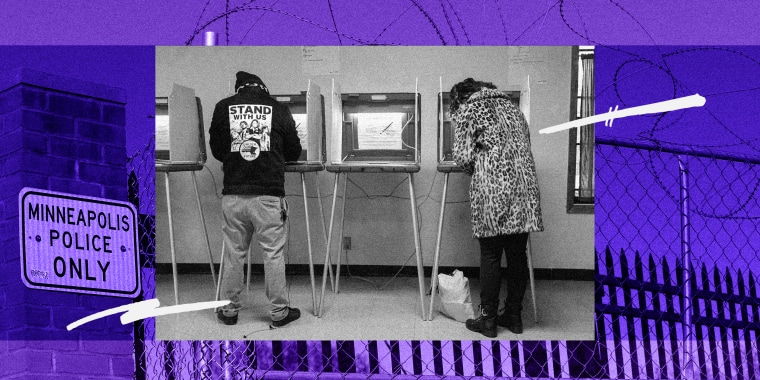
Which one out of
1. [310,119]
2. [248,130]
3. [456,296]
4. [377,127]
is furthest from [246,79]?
[456,296]

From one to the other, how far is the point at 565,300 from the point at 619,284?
9.5 inches

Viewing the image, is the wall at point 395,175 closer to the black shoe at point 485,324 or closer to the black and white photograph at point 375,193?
the black and white photograph at point 375,193

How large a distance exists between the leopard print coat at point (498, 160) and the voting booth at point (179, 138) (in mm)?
1128

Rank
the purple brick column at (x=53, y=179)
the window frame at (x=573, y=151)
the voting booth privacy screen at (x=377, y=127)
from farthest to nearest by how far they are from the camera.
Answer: the voting booth privacy screen at (x=377, y=127) < the window frame at (x=573, y=151) < the purple brick column at (x=53, y=179)

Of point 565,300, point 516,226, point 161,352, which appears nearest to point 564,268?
point 565,300

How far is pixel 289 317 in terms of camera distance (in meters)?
2.75

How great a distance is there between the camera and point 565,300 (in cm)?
279

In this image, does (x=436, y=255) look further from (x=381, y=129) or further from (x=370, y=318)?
(x=381, y=129)

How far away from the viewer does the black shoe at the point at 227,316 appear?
8.81 ft

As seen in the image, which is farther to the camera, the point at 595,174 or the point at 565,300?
the point at 565,300

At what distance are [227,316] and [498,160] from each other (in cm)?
134

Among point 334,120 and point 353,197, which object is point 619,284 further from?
point 334,120

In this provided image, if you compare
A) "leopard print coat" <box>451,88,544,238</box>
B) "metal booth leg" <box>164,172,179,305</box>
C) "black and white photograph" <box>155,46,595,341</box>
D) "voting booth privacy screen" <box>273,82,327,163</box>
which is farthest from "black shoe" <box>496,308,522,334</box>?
"metal booth leg" <box>164,172,179,305</box>

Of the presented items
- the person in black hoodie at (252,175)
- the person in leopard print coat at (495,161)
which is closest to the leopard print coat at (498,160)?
the person in leopard print coat at (495,161)
